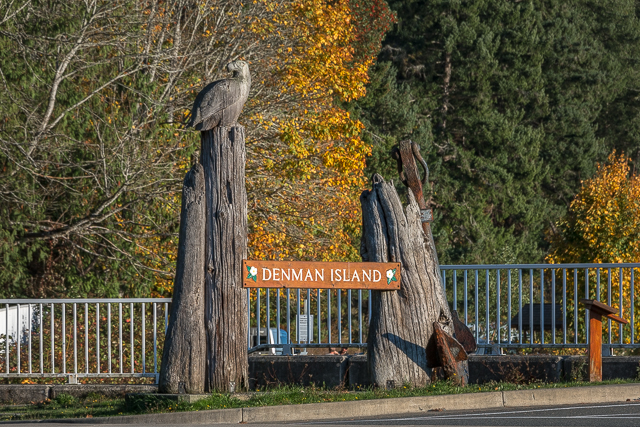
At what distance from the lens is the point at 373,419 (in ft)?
28.5

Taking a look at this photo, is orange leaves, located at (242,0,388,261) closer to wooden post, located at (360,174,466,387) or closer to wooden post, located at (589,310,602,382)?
wooden post, located at (360,174,466,387)

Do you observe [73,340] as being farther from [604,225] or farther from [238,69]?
[604,225]

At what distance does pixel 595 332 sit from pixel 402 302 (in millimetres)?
2119

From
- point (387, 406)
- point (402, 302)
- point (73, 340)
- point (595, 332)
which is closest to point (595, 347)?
point (595, 332)

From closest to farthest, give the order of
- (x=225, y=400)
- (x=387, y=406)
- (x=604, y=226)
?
(x=225, y=400), (x=387, y=406), (x=604, y=226)

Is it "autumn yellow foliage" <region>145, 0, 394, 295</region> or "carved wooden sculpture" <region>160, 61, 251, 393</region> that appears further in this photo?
"autumn yellow foliage" <region>145, 0, 394, 295</region>

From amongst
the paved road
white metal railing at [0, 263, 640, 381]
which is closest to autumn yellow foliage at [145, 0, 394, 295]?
white metal railing at [0, 263, 640, 381]

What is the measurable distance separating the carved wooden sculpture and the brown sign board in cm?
31

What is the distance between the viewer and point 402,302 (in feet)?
34.2

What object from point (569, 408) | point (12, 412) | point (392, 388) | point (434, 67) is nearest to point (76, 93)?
point (12, 412)

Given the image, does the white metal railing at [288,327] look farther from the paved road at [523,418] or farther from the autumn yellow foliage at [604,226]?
the autumn yellow foliage at [604,226]

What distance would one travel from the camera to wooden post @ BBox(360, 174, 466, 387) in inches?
407

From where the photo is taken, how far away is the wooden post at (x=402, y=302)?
1033 centimetres

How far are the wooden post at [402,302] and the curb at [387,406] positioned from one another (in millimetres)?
904
